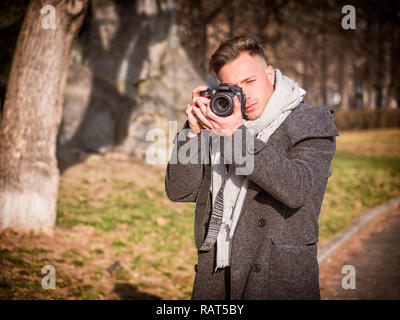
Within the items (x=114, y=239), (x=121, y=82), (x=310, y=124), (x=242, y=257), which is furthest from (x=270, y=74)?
(x=121, y=82)

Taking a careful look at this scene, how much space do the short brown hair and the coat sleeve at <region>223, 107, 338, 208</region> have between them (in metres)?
0.48

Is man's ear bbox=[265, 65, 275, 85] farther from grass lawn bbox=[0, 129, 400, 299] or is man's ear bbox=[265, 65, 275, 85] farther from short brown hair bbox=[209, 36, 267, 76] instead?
grass lawn bbox=[0, 129, 400, 299]

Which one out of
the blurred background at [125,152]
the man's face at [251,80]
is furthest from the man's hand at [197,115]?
the blurred background at [125,152]

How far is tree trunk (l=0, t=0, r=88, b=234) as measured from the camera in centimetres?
506

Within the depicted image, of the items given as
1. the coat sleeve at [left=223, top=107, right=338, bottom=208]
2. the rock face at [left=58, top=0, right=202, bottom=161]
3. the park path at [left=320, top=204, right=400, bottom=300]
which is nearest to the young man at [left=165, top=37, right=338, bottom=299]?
the coat sleeve at [left=223, top=107, right=338, bottom=208]

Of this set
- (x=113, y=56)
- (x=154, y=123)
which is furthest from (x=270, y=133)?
(x=113, y=56)

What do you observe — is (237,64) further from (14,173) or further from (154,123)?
(154,123)

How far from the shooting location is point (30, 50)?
202 inches

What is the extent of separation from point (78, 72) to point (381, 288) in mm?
7573

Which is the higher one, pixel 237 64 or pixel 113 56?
pixel 113 56

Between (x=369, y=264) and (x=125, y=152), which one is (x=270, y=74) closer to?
(x=369, y=264)
